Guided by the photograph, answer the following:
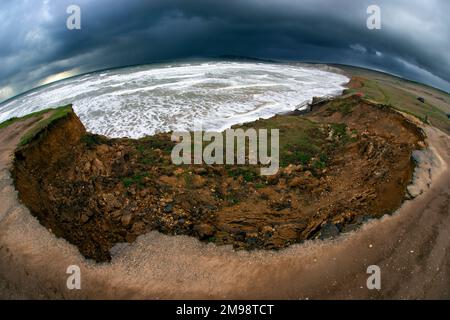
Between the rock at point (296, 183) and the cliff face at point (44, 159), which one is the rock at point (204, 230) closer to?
the cliff face at point (44, 159)

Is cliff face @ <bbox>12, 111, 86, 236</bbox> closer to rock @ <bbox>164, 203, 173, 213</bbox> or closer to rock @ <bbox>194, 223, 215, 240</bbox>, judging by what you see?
rock @ <bbox>164, 203, 173, 213</bbox>

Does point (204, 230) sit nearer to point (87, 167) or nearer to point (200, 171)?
point (200, 171)

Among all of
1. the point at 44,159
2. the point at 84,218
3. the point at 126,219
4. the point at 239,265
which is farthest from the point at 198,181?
the point at 44,159

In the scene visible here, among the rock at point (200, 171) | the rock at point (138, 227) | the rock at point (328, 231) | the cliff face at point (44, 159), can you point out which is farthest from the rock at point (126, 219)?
the rock at point (328, 231)

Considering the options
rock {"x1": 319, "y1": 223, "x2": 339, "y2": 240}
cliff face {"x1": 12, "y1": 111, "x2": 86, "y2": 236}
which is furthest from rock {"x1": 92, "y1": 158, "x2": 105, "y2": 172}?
rock {"x1": 319, "y1": 223, "x2": 339, "y2": 240}
